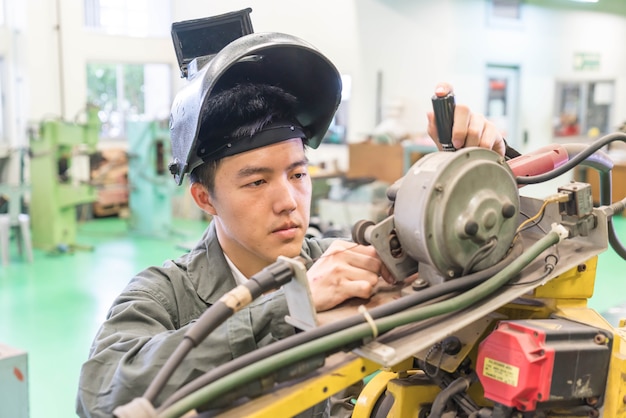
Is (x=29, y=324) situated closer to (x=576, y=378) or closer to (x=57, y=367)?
(x=57, y=367)

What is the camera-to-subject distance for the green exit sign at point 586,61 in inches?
340

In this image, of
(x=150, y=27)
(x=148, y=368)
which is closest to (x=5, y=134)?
(x=150, y=27)

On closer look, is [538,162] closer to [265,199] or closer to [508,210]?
[508,210]

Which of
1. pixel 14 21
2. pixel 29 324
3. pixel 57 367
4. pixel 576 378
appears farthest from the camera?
pixel 14 21

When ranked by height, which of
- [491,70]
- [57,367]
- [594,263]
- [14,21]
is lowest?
[57,367]

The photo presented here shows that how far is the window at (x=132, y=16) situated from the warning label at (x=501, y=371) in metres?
7.51

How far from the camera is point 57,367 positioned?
314cm

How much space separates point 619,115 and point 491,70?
98.3 inches

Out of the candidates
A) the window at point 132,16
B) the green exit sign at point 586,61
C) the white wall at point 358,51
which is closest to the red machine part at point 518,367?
the white wall at point 358,51

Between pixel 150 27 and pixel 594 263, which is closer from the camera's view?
pixel 594 263

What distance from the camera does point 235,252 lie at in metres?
1.22

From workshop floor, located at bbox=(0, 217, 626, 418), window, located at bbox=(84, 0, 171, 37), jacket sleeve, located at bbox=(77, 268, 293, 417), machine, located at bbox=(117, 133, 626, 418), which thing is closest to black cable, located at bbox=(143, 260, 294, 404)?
machine, located at bbox=(117, 133, 626, 418)

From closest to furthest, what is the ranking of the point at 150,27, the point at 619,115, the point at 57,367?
the point at 57,367 < the point at 150,27 < the point at 619,115

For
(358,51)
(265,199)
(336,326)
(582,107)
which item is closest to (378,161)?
(358,51)
